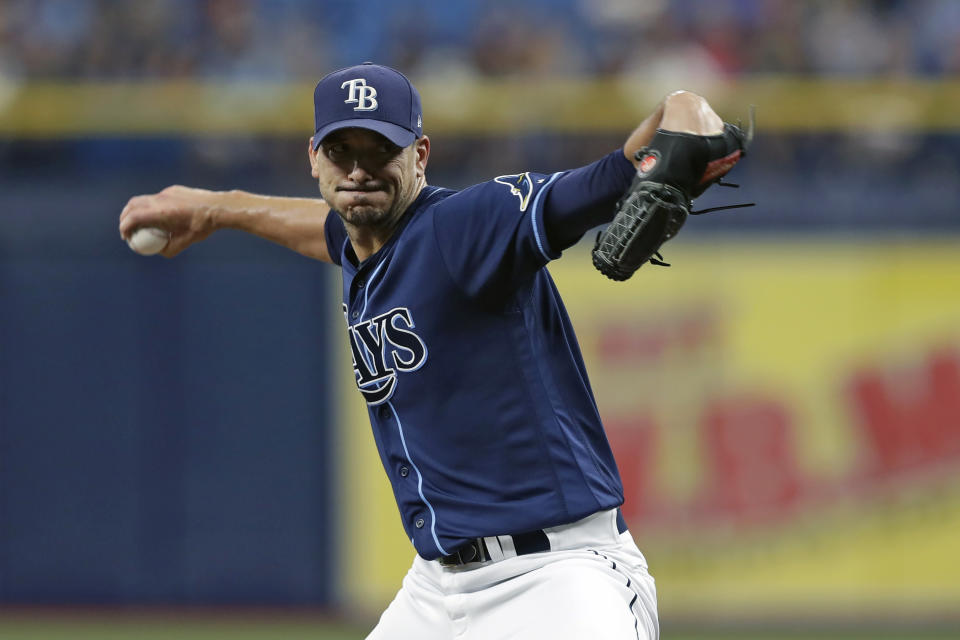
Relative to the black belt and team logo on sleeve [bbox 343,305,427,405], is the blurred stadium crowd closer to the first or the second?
team logo on sleeve [bbox 343,305,427,405]

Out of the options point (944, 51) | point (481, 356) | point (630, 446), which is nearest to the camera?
point (481, 356)

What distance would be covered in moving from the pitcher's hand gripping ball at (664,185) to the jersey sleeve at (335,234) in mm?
1352

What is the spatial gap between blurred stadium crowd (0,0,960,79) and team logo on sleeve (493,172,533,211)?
20.9 ft

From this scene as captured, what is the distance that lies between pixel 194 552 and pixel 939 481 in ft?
15.0

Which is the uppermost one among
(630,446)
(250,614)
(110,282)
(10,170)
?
(10,170)

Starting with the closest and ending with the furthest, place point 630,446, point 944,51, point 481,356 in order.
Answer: point 481,356
point 630,446
point 944,51

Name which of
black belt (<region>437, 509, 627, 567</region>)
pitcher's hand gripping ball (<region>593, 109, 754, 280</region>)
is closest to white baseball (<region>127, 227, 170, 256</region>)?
black belt (<region>437, 509, 627, 567</region>)

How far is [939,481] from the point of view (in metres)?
8.54

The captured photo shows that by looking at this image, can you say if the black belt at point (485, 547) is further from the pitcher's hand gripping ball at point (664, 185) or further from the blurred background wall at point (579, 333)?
the blurred background wall at point (579, 333)

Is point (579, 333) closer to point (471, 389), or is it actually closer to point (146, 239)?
point (146, 239)

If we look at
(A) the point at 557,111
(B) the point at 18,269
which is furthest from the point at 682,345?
(B) the point at 18,269

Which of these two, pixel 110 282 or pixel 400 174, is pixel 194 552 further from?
pixel 400 174

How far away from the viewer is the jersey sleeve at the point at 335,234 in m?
4.17

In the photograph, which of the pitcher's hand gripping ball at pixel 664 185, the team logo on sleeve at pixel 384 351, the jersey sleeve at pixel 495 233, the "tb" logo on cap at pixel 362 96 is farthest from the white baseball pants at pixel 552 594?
the "tb" logo on cap at pixel 362 96
